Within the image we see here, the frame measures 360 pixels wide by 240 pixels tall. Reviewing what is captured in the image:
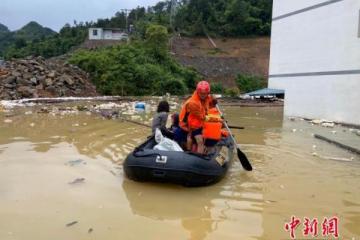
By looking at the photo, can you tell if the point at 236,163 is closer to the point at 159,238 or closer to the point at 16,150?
the point at 159,238

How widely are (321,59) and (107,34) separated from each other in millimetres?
39900

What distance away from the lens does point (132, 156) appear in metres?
7.01

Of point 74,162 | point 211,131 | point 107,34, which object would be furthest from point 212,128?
point 107,34

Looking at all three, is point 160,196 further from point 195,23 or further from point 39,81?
point 195,23

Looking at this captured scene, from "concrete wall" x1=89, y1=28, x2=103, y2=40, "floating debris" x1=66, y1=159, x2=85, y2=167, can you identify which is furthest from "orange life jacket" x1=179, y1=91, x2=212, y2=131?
"concrete wall" x1=89, y1=28, x2=103, y2=40

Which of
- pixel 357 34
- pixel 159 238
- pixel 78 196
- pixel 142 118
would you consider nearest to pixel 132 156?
pixel 78 196

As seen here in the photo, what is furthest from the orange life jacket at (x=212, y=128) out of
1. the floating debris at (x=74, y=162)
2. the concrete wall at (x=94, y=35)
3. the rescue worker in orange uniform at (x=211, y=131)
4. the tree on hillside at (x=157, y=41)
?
the concrete wall at (x=94, y=35)

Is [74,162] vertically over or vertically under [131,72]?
under

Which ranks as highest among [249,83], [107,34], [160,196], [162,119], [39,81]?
[107,34]

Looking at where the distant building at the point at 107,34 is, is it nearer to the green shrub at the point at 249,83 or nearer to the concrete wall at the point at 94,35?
the concrete wall at the point at 94,35

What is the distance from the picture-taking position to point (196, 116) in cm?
775

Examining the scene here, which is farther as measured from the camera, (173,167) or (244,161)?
(244,161)

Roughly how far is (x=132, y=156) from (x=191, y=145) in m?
1.34

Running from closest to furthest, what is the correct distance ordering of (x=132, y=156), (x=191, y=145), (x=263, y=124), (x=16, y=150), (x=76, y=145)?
(x=132, y=156) → (x=191, y=145) → (x=16, y=150) → (x=76, y=145) → (x=263, y=124)
